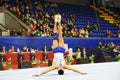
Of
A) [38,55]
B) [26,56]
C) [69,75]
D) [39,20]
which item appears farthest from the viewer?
[39,20]

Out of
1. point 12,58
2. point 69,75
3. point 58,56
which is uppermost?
point 58,56

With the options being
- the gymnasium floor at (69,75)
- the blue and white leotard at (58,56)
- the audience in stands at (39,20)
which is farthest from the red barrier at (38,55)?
the blue and white leotard at (58,56)

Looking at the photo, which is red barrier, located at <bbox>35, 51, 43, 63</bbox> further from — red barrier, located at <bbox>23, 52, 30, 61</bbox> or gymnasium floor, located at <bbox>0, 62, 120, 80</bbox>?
gymnasium floor, located at <bbox>0, 62, 120, 80</bbox>

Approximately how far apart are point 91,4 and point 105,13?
2.17 meters

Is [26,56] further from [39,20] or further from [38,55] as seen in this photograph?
[39,20]

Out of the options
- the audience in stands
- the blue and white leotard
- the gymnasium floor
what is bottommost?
the gymnasium floor

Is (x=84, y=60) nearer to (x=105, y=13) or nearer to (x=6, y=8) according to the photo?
(x=6, y=8)

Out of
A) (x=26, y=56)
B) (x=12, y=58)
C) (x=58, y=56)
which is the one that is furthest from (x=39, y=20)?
(x=58, y=56)

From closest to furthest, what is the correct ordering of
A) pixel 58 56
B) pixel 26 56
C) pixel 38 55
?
pixel 58 56 < pixel 26 56 < pixel 38 55

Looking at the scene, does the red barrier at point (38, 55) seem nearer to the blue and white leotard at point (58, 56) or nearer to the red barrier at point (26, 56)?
the red barrier at point (26, 56)

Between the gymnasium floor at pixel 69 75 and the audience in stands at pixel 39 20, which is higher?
the audience in stands at pixel 39 20

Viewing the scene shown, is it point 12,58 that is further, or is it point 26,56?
point 26,56

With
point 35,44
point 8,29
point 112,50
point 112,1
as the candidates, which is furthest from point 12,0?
point 112,1

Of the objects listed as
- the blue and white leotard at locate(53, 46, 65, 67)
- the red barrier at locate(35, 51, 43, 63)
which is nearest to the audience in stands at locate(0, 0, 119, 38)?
the red barrier at locate(35, 51, 43, 63)
